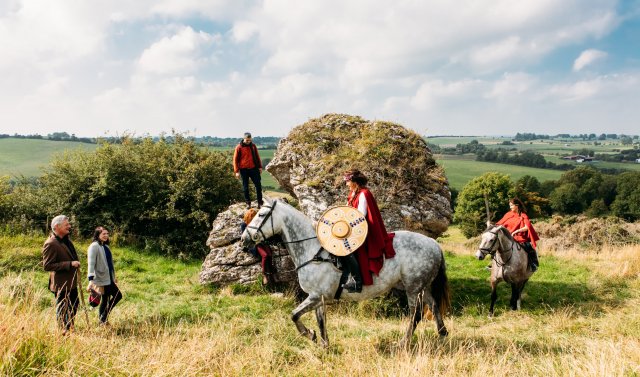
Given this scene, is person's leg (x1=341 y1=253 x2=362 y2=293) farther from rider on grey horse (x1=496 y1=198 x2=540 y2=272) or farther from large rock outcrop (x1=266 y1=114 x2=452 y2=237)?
rider on grey horse (x1=496 y1=198 x2=540 y2=272)

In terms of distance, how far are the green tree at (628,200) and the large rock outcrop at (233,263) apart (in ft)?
191

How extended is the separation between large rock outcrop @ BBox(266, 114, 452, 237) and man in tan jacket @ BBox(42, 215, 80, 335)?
6.26m

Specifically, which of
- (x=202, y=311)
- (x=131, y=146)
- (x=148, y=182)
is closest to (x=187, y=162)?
(x=148, y=182)

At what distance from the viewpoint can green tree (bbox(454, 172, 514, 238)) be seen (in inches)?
1834

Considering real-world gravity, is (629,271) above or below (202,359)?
below

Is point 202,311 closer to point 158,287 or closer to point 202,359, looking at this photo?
point 158,287

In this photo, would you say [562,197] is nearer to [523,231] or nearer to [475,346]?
[523,231]

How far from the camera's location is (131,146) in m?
19.0

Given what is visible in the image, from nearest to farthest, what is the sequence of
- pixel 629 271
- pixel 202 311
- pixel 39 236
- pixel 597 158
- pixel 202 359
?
pixel 202 359 < pixel 202 311 < pixel 629 271 < pixel 39 236 < pixel 597 158

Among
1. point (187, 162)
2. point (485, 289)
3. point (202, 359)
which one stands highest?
point (187, 162)

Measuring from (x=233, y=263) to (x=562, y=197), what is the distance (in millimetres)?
61995

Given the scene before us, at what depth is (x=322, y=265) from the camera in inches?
259

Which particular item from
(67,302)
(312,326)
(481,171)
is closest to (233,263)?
(312,326)

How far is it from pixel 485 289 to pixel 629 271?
17.3 ft
